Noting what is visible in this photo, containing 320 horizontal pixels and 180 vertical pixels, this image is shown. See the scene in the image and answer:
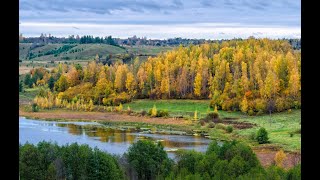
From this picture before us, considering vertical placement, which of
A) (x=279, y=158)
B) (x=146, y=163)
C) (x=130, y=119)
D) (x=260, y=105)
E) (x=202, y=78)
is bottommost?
(x=146, y=163)

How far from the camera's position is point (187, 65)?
3506 millimetres

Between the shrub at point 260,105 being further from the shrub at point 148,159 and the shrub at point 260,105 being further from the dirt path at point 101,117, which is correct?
the shrub at point 148,159

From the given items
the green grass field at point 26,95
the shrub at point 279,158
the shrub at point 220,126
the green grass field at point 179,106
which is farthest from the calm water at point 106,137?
the green grass field at point 26,95

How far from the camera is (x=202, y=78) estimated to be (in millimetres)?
3021

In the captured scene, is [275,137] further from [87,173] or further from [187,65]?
[87,173]

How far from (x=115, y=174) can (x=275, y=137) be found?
1144mm

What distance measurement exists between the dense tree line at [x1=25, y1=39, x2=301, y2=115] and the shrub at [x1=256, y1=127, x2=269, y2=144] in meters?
0.14

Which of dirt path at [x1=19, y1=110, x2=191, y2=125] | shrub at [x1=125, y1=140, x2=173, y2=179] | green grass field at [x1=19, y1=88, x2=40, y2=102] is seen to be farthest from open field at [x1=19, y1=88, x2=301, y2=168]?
green grass field at [x1=19, y1=88, x2=40, y2=102]

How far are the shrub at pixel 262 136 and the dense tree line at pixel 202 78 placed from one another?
0.14 meters

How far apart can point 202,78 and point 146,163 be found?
90cm

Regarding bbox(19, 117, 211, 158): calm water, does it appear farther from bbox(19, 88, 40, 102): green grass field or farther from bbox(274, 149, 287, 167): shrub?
bbox(19, 88, 40, 102): green grass field

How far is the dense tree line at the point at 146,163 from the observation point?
2.84 meters

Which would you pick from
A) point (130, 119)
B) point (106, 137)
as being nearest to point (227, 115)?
point (130, 119)

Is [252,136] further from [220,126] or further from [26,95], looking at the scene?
[26,95]
